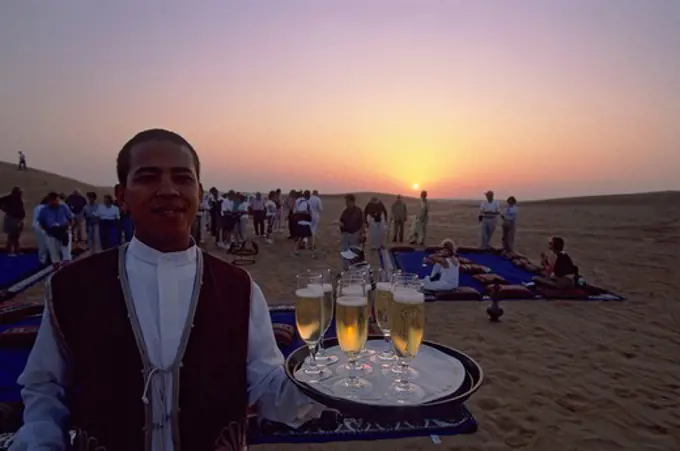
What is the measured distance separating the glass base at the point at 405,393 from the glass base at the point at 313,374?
0.26m

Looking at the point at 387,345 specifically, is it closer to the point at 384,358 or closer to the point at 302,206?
the point at 384,358

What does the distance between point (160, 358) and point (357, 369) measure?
0.73 meters

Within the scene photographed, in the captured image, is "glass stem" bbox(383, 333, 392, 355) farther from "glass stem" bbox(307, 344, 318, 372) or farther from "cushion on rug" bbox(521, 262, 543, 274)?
"cushion on rug" bbox(521, 262, 543, 274)

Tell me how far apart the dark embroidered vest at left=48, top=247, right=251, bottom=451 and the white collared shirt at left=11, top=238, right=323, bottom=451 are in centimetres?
4

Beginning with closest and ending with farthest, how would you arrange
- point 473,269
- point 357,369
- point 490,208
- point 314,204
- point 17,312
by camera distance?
point 357,369 → point 17,312 → point 473,269 → point 490,208 → point 314,204

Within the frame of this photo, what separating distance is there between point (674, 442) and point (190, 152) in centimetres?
505

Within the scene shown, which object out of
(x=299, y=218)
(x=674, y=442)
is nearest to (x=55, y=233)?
(x=299, y=218)

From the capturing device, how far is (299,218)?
51.5ft

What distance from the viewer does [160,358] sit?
166 centimetres

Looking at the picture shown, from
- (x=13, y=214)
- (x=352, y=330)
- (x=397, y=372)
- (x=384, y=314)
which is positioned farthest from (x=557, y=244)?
(x=13, y=214)

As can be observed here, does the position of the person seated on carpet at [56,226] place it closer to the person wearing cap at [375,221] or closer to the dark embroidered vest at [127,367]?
the person wearing cap at [375,221]

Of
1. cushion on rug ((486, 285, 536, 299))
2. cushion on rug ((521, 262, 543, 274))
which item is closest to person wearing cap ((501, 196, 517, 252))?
cushion on rug ((521, 262, 543, 274))

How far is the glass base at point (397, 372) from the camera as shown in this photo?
176 cm

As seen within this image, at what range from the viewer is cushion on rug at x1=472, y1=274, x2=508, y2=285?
35.3 ft
